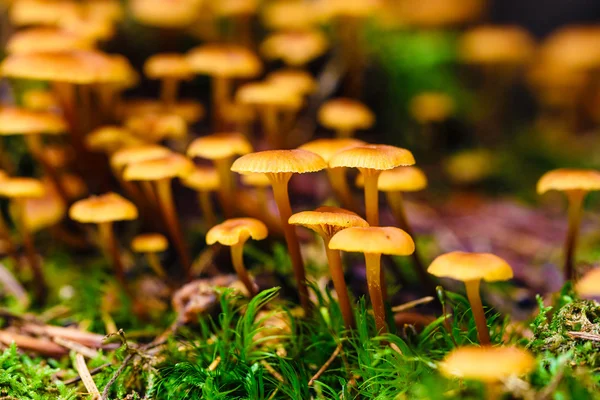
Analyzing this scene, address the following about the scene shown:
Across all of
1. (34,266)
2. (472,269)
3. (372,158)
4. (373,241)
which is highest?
(372,158)

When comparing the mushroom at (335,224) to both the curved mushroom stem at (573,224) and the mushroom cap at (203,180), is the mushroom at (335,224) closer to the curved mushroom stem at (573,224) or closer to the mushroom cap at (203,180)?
the mushroom cap at (203,180)

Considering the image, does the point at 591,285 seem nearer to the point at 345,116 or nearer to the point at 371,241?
the point at 371,241

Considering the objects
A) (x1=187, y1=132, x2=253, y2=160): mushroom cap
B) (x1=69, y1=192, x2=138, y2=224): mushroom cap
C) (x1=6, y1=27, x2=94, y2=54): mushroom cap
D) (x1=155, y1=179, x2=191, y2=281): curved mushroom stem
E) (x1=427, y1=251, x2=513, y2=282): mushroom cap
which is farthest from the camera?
(x1=6, y1=27, x2=94, y2=54): mushroom cap

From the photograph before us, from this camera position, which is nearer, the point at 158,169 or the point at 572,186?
the point at 572,186

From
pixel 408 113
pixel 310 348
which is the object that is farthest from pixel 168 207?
pixel 408 113

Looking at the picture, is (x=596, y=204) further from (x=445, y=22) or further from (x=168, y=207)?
(x=168, y=207)

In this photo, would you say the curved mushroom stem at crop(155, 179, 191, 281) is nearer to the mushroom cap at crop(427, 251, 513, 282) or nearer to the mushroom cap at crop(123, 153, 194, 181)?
the mushroom cap at crop(123, 153, 194, 181)

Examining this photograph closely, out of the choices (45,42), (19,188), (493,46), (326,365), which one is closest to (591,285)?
(326,365)

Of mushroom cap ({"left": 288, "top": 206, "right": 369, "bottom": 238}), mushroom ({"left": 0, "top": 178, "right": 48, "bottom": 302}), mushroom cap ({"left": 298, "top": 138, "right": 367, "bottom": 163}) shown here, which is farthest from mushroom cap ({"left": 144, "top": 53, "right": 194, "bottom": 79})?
mushroom cap ({"left": 288, "top": 206, "right": 369, "bottom": 238})
